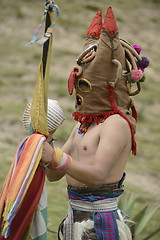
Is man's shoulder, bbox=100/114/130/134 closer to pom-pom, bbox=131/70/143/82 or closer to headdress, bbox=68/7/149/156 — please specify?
headdress, bbox=68/7/149/156

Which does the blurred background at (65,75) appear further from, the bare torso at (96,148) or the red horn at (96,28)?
the red horn at (96,28)

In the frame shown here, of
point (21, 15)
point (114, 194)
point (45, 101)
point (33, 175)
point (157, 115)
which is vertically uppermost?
point (45, 101)

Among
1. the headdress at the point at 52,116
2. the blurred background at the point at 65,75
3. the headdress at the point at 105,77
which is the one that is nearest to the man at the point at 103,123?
the headdress at the point at 105,77

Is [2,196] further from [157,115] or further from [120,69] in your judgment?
Result: [157,115]

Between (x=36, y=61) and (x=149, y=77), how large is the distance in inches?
75.6

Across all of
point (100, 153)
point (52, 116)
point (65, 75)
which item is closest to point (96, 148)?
point (100, 153)

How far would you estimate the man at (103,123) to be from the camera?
234cm

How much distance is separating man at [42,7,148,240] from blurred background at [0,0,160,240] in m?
1.32

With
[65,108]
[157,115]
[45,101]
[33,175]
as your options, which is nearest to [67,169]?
[33,175]

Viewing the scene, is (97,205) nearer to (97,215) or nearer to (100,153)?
(97,215)

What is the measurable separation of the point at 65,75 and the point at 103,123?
591 centimetres

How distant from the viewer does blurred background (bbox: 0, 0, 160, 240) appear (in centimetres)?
528

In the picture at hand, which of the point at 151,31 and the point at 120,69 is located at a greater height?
the point at 120,69

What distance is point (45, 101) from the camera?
222cm
